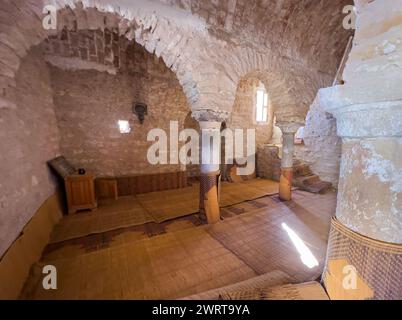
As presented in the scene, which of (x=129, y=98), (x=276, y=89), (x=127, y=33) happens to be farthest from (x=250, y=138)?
(x=127, y=33)

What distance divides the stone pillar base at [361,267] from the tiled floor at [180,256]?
1123 mm

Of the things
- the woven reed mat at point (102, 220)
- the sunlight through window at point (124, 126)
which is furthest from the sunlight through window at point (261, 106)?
the woven reed mat at point (102, 220)

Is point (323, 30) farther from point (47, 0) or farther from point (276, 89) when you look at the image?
point (47, 0)

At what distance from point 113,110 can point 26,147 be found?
2599 millimetres

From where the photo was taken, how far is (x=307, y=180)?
20.3 ft

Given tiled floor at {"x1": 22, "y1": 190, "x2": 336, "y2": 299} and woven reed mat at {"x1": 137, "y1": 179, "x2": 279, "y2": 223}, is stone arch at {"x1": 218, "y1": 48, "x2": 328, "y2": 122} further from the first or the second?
tiled floor at {"x1": 22, "y1": 190, "x2": 336, "y2": 299}

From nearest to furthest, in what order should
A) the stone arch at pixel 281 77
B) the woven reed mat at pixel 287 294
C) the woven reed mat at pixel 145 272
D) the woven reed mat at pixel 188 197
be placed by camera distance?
the woven reed mat at pixel 287 294, the woven reed mat at pixel 145 272, the stone arch at pixel 281 77, the woven reed mat at pixel 188 197

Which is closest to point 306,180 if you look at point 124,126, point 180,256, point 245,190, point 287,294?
point 245,190

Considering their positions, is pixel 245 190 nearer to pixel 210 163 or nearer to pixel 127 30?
pixel 210 163

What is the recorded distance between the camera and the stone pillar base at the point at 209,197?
3752mm

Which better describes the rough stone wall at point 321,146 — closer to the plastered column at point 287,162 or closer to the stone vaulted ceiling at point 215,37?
the stone vaulted ceiling at point 215,37

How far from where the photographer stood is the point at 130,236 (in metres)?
3.40

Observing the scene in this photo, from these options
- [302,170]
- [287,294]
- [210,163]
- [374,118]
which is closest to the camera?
[374,118]

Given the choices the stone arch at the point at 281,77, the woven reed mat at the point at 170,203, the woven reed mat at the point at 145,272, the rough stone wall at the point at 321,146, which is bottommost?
the woven reed mat at the point at 145,272
